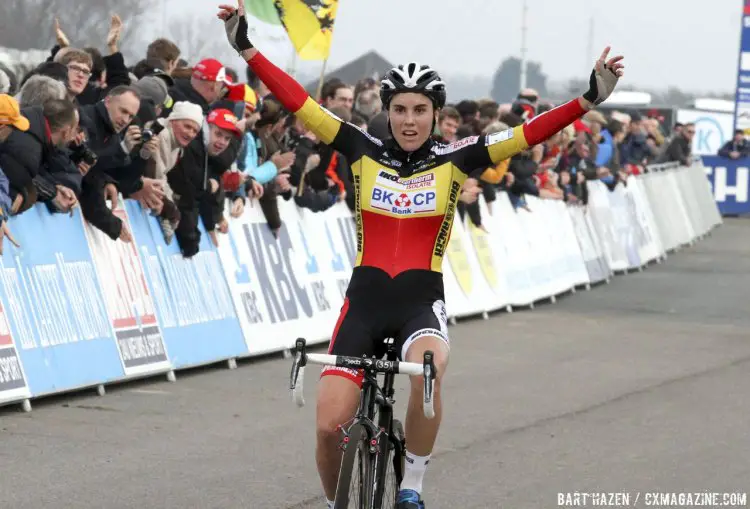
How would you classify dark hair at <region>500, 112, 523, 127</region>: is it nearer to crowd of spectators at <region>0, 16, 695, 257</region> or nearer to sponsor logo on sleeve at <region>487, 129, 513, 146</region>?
crowd of spectators at <region>0, 16, 695, 257</region>

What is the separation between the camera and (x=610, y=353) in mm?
15031

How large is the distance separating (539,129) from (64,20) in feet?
116

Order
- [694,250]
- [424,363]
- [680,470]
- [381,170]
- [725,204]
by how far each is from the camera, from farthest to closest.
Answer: [725,204] < [694,250] < [680,470] < [381,170] < [424,363]

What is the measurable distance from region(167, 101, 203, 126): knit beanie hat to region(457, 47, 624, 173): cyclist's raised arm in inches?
222

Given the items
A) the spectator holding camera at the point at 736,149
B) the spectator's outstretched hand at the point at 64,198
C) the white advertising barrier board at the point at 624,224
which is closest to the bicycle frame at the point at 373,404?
the spectator's outstretched hand at the point at 64,198

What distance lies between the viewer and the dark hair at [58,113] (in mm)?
10555

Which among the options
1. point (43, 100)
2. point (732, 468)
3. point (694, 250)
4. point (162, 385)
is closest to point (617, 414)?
point (732, 468)

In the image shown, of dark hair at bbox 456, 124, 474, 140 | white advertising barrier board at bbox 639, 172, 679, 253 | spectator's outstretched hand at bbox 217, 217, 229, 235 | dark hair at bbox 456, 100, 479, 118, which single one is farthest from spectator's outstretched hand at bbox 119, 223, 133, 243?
white advertising barrier board at bbox 639, 172, 679, 253

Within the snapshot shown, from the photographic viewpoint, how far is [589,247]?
75.8ft

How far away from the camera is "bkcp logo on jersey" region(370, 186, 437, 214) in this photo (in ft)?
22.7

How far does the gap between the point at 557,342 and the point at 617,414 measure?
4.71 meters

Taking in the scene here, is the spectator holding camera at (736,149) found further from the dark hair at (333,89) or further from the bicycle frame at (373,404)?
the bicycle frame at (373,404)

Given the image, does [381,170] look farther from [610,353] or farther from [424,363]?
[610,353]

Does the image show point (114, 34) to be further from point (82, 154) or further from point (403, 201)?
point (403, 201)
